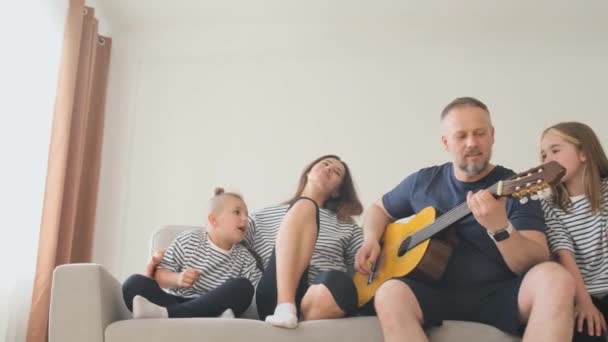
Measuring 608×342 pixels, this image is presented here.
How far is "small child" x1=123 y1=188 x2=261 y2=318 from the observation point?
1585mm

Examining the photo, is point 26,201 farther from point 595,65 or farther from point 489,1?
point 595,65

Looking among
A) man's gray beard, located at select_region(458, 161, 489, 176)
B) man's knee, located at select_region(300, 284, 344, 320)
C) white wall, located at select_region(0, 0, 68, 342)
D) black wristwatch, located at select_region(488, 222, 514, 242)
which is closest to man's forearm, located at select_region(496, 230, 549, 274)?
black wristwatch, located at select_region(488, 222, 514, 242)

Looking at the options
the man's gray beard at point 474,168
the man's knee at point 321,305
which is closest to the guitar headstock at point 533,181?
the man's gray beard at point 474,168

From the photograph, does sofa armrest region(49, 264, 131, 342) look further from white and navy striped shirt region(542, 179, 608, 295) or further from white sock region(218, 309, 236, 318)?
white and navy striped shirt region(542, 179, 608, 295)

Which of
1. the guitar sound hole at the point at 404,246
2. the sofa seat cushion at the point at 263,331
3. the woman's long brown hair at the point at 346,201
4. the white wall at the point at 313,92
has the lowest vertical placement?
the sofa seat cushion at the point at 263,331

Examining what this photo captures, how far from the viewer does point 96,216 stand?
3.29m

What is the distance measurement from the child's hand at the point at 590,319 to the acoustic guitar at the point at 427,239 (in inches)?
11.8

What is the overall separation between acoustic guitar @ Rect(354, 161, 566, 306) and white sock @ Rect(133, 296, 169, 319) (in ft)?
1.79

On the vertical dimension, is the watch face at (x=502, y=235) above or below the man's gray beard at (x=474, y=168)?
below

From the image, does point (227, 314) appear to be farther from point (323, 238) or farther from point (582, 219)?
point (582, 219)

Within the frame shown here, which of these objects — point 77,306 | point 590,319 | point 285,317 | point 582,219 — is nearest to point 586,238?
point 582,219

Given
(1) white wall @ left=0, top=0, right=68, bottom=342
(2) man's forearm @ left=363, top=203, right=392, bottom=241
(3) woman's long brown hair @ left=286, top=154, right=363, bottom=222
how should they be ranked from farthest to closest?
(1) white wall @ left=0, top=0, right=68, bottom=342, (3) woman's long brown hair @ left=286, top=154, right=363, bottom=222, (2) man's forearm @ left=363, top=203, right=392, bottom=241

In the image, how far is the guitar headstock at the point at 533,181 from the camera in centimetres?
142

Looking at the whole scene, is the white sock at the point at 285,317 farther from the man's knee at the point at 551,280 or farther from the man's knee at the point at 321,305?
the man's knee at the point at 551,280
